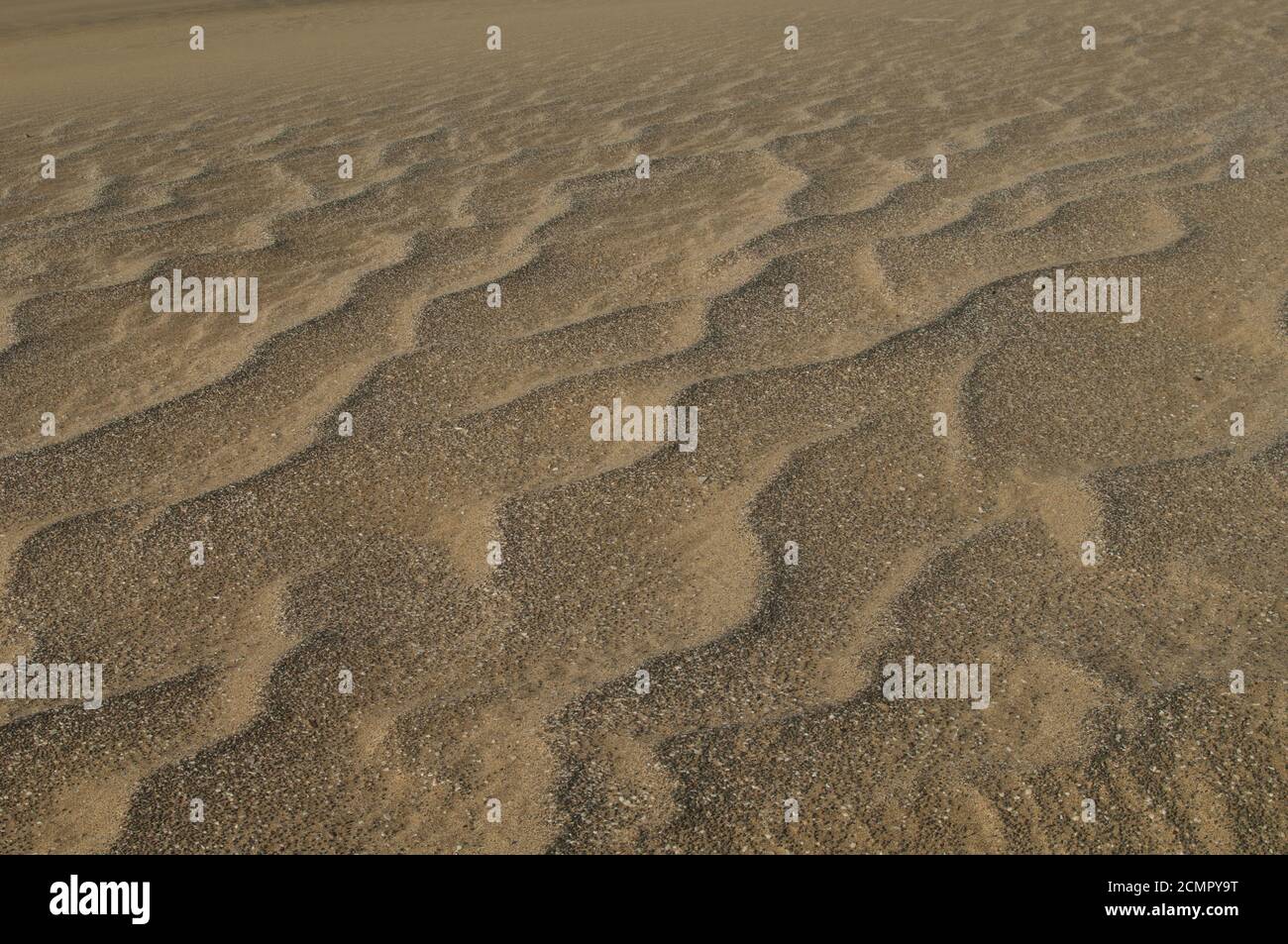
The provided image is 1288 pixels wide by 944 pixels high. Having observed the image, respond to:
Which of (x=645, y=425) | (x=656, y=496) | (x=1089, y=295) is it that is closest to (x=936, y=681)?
(x=656, y=496)

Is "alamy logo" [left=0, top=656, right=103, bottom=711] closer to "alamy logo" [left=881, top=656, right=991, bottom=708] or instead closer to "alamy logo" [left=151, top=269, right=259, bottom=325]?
"alamy logo" [left=881, top=656, right=991, bottom=708]

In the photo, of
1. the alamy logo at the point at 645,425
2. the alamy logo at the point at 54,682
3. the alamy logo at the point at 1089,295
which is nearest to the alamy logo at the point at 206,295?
the alamy logo at the point at 645,425
